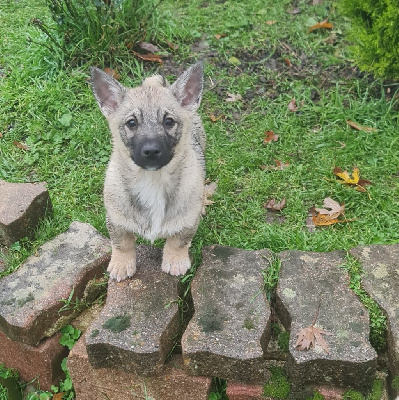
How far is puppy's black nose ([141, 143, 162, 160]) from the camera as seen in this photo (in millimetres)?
3102

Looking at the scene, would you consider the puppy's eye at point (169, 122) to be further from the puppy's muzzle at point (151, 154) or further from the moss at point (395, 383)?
the moss at point (395, 383)

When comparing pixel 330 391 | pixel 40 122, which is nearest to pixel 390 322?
pixel 330 391

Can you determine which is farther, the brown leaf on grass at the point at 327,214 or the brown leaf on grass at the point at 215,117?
the brown leaf on grass at the point at 215,117

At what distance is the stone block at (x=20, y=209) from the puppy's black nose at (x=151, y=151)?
1373mm

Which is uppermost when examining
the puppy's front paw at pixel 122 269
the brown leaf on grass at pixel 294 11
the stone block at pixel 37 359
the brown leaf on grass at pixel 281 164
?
the brown leaf on grass at pixel 294 11

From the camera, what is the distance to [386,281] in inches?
137

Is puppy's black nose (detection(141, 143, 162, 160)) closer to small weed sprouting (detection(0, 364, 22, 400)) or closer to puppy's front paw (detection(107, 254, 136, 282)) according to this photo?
puppy's front paw (detection(107, 254, 136, 282))

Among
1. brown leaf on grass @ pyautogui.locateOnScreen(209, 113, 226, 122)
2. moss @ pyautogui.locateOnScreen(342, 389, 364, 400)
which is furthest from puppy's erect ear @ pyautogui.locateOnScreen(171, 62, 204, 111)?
moss @ pyautogui.locateOnScreen(342, 389, 364, 400)

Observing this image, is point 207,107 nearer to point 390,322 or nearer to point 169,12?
point 169,12

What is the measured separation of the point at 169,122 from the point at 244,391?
64.6 inches

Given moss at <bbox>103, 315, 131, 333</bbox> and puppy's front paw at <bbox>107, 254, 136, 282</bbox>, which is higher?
puppy's front paw at <bbox>107, 254, 136, 282</bbox>

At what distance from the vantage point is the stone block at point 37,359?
11.8ft

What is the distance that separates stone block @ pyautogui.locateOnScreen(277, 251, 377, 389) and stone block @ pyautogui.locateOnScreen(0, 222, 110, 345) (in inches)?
50.6

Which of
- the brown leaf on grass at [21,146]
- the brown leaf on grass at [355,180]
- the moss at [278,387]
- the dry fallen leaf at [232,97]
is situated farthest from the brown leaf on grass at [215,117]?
the moss at [278,387]
